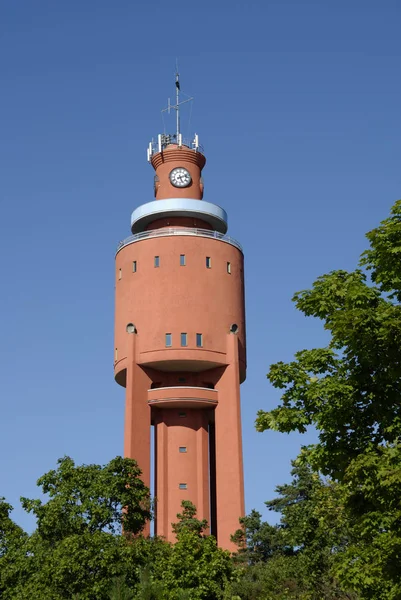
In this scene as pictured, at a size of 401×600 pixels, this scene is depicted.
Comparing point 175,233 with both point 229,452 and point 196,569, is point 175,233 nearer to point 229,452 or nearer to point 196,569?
point 229,452

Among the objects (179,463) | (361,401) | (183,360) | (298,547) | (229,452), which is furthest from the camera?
(179,463)

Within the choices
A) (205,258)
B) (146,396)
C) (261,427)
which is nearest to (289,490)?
(146,396)

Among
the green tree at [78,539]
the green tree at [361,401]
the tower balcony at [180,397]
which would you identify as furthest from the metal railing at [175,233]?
the green tree at [361,401]

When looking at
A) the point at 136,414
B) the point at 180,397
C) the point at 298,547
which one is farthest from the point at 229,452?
the point at 298,547

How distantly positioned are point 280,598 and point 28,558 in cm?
1058

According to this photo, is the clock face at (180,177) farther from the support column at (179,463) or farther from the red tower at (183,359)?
the support column at (179,463)

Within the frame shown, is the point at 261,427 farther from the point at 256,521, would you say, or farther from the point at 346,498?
the point at 256,521

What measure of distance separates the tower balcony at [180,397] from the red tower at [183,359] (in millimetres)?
59

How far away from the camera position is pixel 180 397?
185ft

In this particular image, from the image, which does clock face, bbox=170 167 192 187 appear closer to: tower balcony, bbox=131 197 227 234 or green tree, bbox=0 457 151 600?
tower balcony, bbox=131 197 227 234

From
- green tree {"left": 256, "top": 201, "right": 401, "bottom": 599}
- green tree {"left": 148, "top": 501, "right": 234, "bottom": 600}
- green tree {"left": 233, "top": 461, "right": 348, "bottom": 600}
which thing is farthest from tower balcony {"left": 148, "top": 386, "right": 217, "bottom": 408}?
green tree {"left": 256, "top": 201, "right": 401, "bottom": 599}

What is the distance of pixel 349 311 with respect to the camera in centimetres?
2169

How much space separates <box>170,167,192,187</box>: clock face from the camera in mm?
63906

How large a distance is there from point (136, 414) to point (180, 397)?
2788 millimetres
